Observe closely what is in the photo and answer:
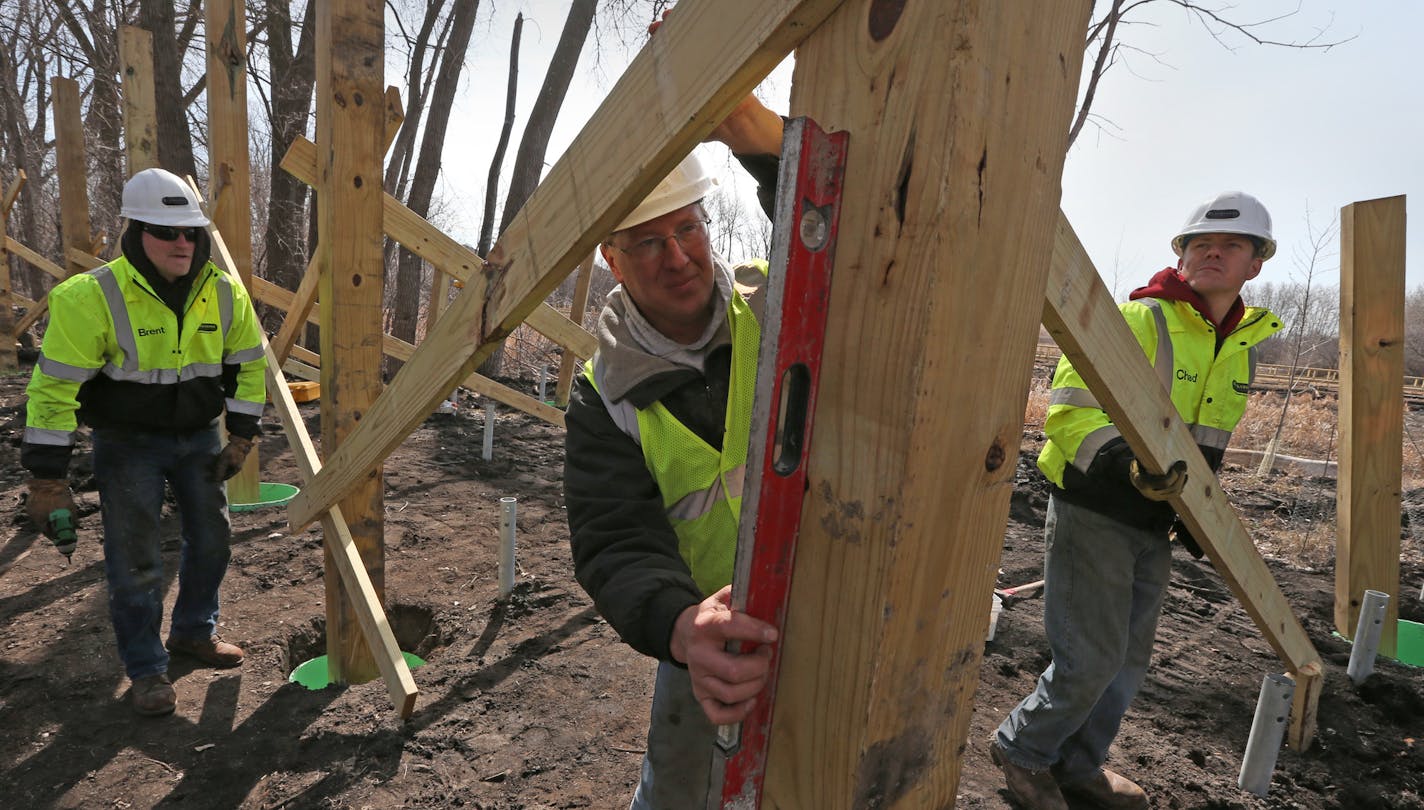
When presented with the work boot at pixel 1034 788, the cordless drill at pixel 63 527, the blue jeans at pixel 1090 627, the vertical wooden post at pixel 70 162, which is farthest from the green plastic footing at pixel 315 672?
the vertical wooden post at pixel 70 162

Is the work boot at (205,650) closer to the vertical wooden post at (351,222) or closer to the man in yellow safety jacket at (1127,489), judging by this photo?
the vertical wooden post at (351,222)

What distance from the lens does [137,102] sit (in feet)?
17.3

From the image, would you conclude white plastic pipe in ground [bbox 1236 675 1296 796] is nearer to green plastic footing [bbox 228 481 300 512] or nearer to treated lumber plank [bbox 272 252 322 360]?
treated lumber plank [bbox 272 252 322 360]

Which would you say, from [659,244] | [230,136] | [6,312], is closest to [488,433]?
[230,136]

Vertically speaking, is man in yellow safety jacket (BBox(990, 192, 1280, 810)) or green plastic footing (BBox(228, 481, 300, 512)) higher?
man in yellow safety jacket (BBox(990, 192, 1280, 810))

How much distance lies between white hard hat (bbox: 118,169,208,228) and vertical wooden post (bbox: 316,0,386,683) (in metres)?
0.87

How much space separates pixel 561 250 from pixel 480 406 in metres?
9.61

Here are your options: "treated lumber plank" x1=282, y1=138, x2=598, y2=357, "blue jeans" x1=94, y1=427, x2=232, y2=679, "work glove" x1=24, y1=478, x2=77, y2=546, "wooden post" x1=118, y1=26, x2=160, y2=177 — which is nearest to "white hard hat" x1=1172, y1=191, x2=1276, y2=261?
"treated lumber plank" x1=282, y1=138, x2=598, y2=357

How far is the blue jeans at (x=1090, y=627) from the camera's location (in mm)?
2561

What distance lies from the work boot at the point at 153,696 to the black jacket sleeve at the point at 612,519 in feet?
9.24

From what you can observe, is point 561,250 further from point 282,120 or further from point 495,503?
point 282,120

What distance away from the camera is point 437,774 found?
2.91 metres

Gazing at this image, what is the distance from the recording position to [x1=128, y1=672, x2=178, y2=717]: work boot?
10.7ft

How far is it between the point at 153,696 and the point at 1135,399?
13.1 feet
